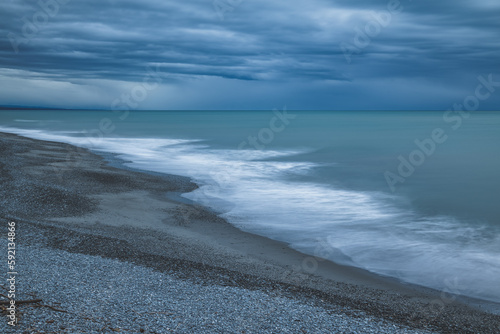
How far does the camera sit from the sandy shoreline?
24.4ft

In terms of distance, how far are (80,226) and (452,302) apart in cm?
854

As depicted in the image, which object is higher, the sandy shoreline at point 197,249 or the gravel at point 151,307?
the sandy shoreline at point 197,249

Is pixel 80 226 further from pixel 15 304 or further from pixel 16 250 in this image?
pixel 15 304

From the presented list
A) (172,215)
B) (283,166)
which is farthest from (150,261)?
(283,166)

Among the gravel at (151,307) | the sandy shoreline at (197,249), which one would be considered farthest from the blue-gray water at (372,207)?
the gravel at (151,307)

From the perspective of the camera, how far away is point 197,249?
997cm

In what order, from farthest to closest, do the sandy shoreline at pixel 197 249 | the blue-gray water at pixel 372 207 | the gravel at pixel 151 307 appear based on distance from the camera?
the blue-gray water at pixel 372 207 < the sandy shoreline at pixel 197 249 < the gravel at pixel 151 307

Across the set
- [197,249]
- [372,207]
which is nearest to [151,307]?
[197,249]

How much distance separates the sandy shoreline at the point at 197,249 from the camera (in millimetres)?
7434

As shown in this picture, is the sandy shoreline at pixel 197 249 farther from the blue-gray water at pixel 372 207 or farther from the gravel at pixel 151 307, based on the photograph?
the blue-gray water at pixel 372 207

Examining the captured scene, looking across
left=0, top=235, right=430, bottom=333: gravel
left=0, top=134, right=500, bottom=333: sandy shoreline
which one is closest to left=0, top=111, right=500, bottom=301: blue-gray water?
left=0, top=134, right=500, bottom=333: sandy shoreline

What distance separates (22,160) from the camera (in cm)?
2305

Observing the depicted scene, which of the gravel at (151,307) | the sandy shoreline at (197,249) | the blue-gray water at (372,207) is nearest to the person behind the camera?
the gravel at (151,307)

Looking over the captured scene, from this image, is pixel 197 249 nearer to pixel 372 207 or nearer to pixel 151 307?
pixel 151 307
